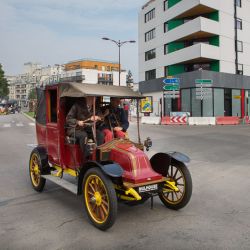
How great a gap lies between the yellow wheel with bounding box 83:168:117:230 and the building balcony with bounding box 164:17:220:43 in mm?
32086

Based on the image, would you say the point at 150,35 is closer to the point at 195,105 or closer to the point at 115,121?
the point at 195,105

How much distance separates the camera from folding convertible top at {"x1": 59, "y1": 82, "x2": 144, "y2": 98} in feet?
16.8

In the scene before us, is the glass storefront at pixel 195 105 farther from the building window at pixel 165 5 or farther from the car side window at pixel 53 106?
the car side window at pixel 53 106

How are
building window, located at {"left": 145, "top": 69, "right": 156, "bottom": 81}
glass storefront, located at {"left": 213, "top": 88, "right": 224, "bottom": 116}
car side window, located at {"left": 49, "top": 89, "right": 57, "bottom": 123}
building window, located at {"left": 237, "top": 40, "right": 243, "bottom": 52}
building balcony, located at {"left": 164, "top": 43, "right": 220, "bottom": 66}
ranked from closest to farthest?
car side window, located at {"left": 49, "top": 89, "right": 57, "bottom": 123}
building balcony, located at {"left": 164, "top": 43, "right": 220, "bottom": 66}
glass storefront, located at {"left": 213, "top": 88, "right": 224, "bottom": 116}
building window, located at {"left": 237, "top": 40, "right": 243, "bottom": 52}
building window, located at {"left": 145, "top": 69, "right": 156, "bottom": 81}

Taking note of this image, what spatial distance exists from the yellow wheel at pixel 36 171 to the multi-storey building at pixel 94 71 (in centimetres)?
9956

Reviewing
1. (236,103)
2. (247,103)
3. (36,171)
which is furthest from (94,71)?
(36,171)

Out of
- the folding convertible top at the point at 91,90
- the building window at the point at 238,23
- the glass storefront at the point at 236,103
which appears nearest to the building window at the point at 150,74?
the glass storefront at the point at 236,103

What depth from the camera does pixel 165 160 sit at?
5.21 meters

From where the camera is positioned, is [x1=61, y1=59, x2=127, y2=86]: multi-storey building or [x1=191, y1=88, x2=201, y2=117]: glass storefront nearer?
[x1=191, y1=88, x2=201, y2=117]: glass storefront

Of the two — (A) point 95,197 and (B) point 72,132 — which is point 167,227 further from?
(B) point 72,132

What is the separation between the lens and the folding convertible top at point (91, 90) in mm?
5121

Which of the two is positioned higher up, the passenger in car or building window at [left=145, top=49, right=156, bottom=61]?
building window at [left=145, top=49, right=156, bottom=61]

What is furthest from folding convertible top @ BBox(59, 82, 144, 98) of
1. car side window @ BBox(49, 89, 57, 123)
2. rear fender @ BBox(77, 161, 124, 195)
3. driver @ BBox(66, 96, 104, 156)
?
rear fender @ BBox(77, 161, 124, 195)

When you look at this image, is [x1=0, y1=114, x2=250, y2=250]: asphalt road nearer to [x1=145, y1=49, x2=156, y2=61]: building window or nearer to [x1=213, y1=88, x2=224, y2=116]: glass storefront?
[x1=213, y1=88, x2=224, y2=116]: glass storefront
